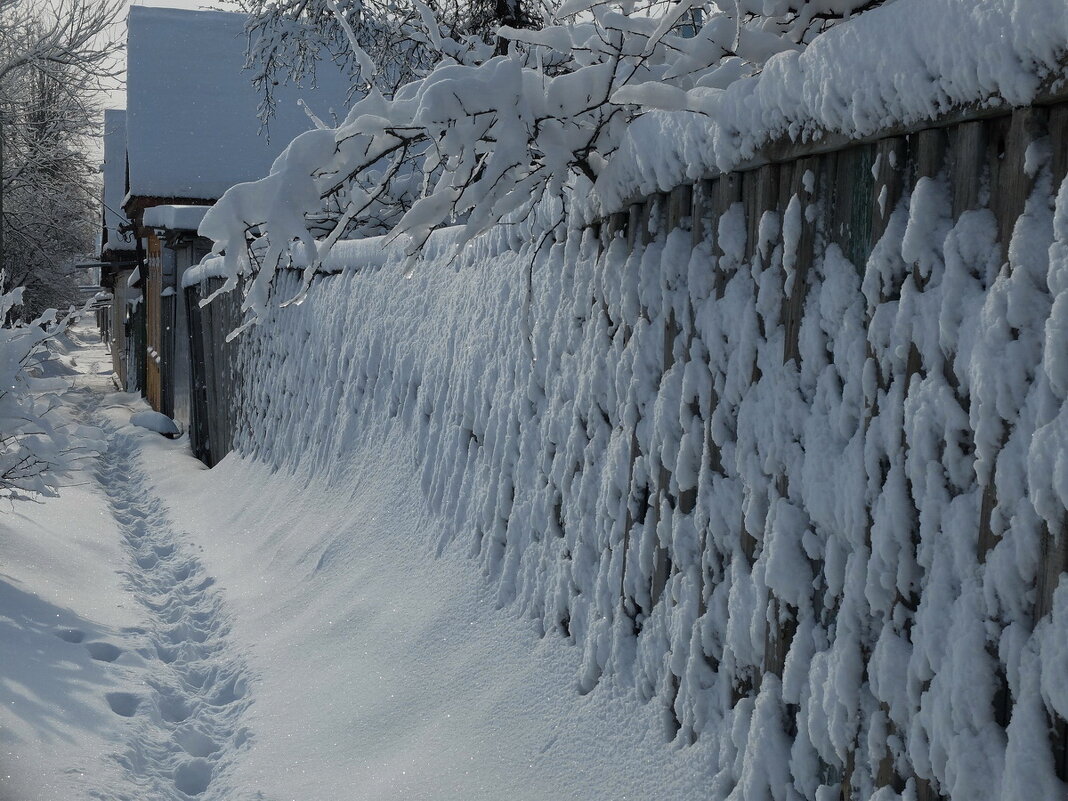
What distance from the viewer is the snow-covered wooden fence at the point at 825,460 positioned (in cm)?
154

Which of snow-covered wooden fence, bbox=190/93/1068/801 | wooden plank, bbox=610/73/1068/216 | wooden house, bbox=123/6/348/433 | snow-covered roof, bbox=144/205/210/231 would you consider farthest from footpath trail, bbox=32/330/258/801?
wooden house, bbox=123/6/348/433

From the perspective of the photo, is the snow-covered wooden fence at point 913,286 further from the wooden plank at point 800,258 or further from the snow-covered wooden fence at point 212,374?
the snow-covered wooden fence at point 212,374

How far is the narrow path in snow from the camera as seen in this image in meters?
3.46

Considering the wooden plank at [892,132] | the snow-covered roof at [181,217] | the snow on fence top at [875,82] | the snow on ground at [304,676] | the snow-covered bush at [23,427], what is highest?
the snow-covered roof at [181,217]

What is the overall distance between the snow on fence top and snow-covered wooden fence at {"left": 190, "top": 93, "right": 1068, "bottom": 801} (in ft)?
0.17

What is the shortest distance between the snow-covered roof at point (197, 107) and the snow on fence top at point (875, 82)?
1476cm

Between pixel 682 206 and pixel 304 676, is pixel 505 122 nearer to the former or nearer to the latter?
pixel 682 206

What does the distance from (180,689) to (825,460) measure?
10.5 ft

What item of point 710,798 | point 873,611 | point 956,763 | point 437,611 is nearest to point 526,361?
point 437,611

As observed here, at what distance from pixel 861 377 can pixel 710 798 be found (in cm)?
106

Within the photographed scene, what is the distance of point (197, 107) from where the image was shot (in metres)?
17.6

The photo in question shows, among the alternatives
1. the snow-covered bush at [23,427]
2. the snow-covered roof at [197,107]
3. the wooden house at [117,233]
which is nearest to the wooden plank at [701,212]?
the snow-covered bush at [23,427]

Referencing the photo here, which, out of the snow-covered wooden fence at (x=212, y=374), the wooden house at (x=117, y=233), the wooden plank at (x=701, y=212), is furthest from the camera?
the wooden house at (x=117, y=233)

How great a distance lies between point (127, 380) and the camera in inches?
891
